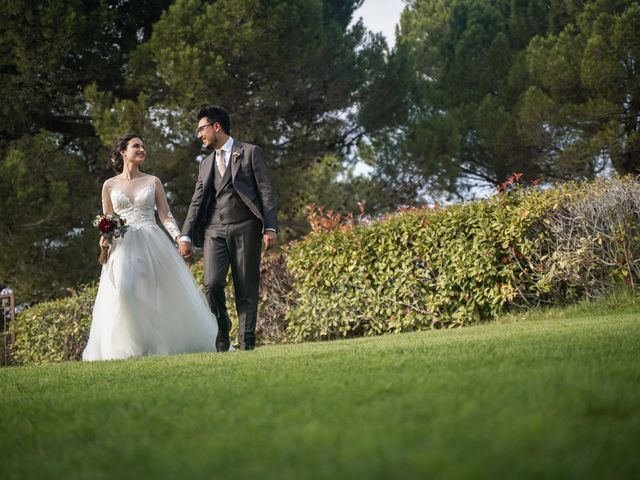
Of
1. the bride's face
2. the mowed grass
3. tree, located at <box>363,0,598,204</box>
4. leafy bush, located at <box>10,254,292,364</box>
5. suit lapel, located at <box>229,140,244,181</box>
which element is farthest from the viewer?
tree, located at <box>363,0,598,204</box>

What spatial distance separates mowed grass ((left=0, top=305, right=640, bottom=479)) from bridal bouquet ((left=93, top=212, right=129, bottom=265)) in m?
3.52

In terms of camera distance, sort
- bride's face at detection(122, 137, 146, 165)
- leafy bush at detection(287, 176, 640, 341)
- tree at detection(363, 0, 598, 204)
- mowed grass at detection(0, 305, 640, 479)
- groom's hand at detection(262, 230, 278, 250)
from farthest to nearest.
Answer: tree at detection(363, 0, 598, 204) → leafy bush at detection(287, 176, 640, 341) → bride's face at detection(122, 137, 146, 165) → groom's hand at detection(262, 230, 278, 250) → mowed grass at detection(0, 305, 640, 479)

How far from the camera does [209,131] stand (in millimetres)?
7598

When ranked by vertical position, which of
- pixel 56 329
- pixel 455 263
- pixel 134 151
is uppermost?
pixel 134 151

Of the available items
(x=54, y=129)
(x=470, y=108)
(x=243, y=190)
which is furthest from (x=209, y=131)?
(x=470, y=108)

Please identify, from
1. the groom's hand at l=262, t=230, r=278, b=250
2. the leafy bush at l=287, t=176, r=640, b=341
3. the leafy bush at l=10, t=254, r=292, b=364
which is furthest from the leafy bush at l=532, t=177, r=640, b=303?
the leafy bush at l=10, t=254, r=292, b=364

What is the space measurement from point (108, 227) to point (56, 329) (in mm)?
6643

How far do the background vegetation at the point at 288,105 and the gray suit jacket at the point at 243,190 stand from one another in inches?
317

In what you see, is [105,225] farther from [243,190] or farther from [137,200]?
[243,190]

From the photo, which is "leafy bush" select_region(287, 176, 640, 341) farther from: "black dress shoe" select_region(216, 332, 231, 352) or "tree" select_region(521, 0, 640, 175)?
"tree" select_region(521, 0, 640, 175)

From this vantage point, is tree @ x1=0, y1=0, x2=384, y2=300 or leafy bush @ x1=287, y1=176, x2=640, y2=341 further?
tree @ x1=0, y1=0, x2=384, y2=300

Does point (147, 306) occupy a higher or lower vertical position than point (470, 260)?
lower

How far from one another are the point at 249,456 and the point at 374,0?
21819 mm

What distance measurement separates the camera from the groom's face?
7.57 metres
